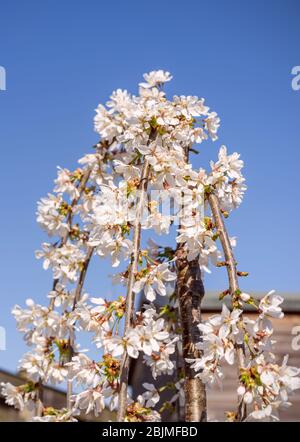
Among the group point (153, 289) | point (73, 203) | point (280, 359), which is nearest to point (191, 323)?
point (153, 289)

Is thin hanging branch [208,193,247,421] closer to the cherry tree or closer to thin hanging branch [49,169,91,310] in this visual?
the cherry tree

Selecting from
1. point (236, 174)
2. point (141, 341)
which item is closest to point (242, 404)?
point (141, 341)

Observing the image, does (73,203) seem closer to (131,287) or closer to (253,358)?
(131,287)

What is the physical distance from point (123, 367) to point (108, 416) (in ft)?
25.6

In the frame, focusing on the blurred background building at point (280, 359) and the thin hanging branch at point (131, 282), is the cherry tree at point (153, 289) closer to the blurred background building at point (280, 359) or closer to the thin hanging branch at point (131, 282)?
the thin hanging branch at point (131, 282)

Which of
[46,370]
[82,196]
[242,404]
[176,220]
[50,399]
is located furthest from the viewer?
[50,399]

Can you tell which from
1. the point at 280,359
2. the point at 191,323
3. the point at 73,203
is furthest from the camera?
the point at 280,359

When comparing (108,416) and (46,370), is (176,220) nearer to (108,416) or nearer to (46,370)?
(46,370)

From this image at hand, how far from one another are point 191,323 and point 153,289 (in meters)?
0.28

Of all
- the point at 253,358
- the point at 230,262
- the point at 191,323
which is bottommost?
the point at 253,358

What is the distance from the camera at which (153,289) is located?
1.83 m

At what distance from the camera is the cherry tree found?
1.59m

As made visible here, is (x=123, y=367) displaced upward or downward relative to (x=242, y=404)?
upward

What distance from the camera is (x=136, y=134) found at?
2.15 meters
